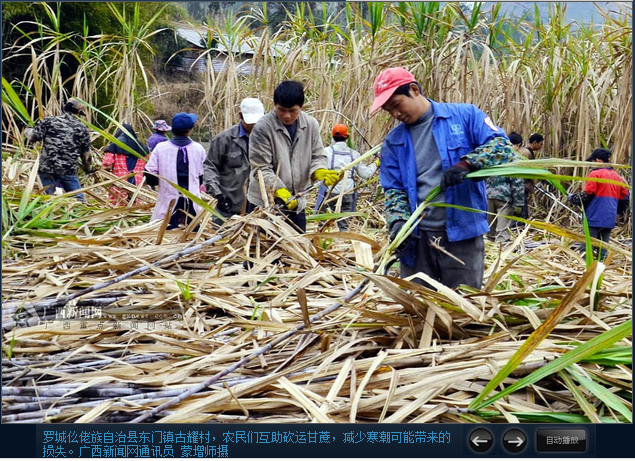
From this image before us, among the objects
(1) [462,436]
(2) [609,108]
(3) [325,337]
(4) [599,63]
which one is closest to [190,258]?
(3) [325,337]

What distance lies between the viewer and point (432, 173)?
281cm

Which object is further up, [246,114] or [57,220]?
[246,114]

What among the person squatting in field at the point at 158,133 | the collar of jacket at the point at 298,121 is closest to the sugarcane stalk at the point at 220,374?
the collar of jacket at the point at 298,121

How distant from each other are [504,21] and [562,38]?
2.72ft

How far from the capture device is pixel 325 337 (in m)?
2.23

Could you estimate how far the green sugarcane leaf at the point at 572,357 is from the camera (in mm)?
1804

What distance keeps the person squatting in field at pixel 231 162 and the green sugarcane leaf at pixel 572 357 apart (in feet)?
10.3

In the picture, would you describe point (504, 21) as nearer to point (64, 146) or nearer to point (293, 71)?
point (293, 71)

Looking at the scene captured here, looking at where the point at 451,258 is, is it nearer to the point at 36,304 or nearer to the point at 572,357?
the point at 572,357

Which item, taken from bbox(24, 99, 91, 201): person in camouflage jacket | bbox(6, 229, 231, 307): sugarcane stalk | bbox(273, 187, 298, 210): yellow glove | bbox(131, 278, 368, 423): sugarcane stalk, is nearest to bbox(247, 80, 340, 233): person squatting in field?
bbox(273, 187, 298, 210): yellow glove

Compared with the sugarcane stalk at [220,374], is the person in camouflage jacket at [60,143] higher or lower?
higher

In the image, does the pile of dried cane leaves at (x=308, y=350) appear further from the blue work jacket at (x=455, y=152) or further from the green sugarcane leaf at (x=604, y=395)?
the blue work jacket at (x=455, y=152)

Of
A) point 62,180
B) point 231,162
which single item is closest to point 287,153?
point 231,162

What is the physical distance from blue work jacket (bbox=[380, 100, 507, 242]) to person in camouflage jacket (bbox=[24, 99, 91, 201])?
390 cm
